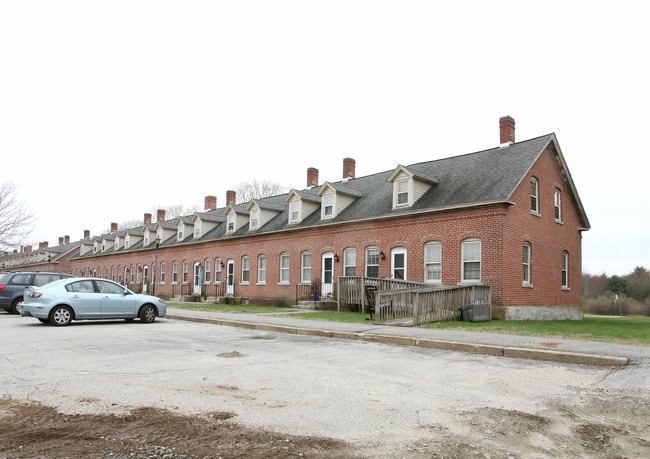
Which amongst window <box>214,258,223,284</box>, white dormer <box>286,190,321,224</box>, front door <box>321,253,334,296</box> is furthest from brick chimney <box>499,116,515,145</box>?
window <box>214,258,223,284</box>

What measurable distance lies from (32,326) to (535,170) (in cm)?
2025

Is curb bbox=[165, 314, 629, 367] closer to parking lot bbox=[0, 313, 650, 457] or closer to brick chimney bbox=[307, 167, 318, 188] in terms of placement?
parking lot bbox=[0, 313, 650, 457]

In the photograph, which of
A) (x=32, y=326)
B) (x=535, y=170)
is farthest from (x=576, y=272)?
(x=32, y=326)

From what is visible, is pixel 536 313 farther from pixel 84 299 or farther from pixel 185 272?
pixel 185 272

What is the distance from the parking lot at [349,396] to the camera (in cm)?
458

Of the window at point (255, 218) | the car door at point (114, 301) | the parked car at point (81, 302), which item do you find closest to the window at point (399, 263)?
the parked car at point (81, 302)

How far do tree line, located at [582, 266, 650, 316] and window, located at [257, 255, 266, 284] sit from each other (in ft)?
124

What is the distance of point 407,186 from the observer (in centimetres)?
2372

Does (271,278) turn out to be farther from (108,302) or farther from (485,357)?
(485,357)

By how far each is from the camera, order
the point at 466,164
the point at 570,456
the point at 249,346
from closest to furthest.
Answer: the point at 570,456 < the point at 249,346 < the point at 466,164

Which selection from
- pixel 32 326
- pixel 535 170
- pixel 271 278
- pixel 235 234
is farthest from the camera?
pixel 235 234

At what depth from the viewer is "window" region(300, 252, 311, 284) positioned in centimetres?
2852

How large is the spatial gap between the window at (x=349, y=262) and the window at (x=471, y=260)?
256 inches

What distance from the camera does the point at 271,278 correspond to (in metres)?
30.9
